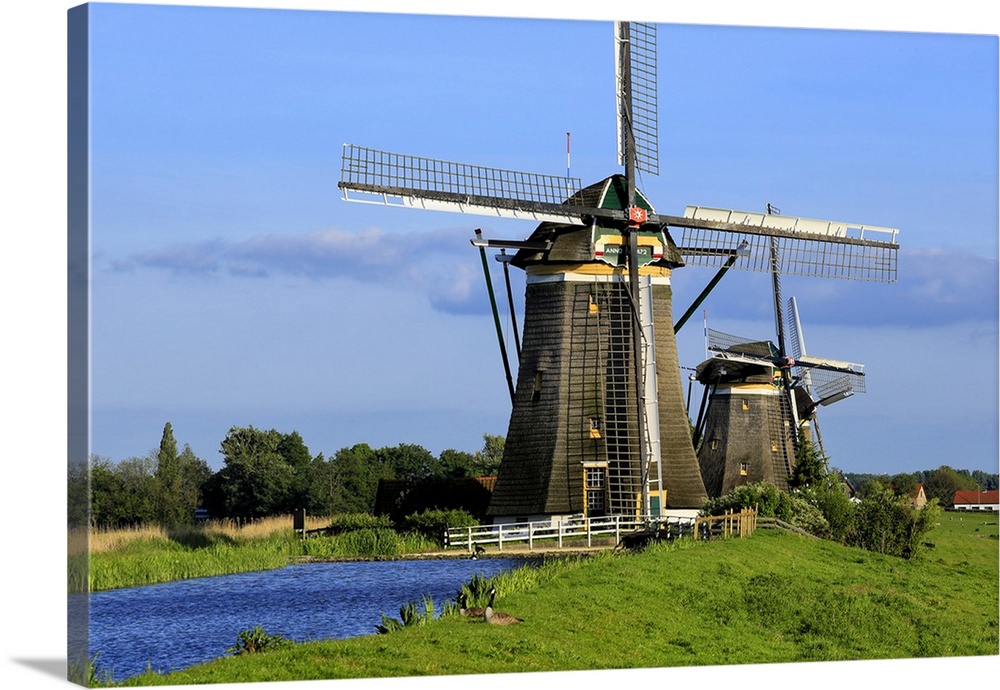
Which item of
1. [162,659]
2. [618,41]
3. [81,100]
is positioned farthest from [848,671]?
[618,41]

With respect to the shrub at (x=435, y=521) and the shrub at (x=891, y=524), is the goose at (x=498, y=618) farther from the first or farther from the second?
the shrub at (x=891, y=524)

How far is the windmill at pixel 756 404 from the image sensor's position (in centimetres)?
4497

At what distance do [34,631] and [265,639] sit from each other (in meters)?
2.74

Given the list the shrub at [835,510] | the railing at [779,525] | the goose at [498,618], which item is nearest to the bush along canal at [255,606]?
the goose at [498,618]

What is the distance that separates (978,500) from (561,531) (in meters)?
8.40

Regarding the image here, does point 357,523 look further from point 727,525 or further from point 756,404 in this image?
point 756,404

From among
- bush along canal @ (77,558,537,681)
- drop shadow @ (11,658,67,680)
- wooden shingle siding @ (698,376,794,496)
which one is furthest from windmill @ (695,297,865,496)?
drop shadow @ (11,658,67,680)

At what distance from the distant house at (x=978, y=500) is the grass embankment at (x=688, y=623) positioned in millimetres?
1310

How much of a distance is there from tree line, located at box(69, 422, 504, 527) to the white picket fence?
619cm

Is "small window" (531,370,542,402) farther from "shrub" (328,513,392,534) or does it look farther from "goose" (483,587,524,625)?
"goose" (483,587,524,625)

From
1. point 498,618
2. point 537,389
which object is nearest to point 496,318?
point 537,389

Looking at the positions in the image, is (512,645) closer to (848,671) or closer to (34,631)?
(848,671)

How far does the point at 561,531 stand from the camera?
27.6m

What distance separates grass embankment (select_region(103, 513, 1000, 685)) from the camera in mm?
17000
